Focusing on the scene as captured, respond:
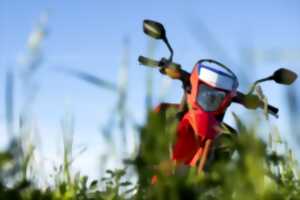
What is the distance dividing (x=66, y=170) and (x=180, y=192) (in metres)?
0.66

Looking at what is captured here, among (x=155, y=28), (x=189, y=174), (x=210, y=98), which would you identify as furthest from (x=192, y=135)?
(x=189, y=174)

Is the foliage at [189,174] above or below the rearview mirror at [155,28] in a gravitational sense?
below

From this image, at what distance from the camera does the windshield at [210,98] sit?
13.4ft

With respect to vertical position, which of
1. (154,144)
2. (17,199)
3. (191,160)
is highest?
(154,144)

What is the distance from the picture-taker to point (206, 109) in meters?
4.08

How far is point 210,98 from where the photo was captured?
4137 millimetres

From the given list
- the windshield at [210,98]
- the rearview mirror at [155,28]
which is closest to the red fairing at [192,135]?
the windshield at [210,98]

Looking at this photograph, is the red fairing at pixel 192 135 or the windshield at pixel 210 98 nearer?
the red fairing at pixel 192 135

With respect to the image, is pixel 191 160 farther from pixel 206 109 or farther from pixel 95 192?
pixel 95 192

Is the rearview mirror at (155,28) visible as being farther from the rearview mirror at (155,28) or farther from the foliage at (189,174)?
the foliage at (189,174)

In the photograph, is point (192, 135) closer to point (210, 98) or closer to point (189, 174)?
point (210, 98)

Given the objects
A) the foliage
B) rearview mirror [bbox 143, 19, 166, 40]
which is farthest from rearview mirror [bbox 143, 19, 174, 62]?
the foliage

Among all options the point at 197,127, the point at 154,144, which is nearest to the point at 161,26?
the point at 197,127

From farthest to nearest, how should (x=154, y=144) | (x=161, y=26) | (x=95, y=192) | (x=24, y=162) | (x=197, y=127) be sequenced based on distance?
1. (x=197, y=127)
2. (x=161, y=26)
3. (x=95, y=192)
4. (x=24, y=162)
5. (x=154, y=144)
